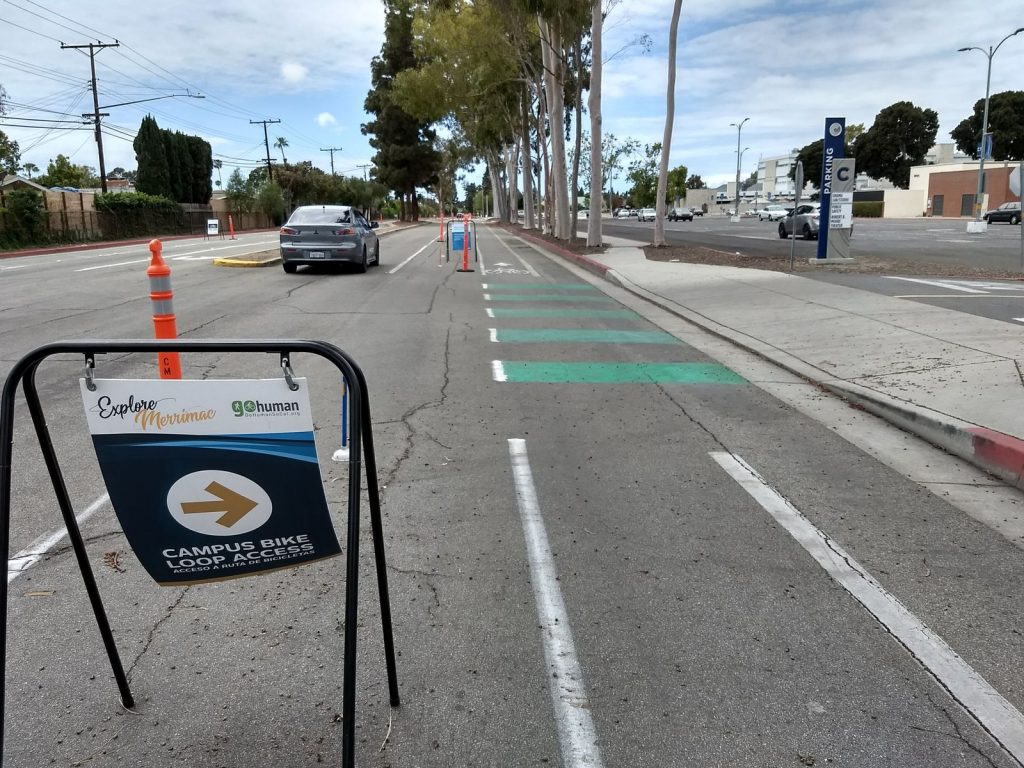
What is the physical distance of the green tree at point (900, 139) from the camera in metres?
94.8

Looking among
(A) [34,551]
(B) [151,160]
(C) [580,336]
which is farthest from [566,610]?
(B) [151,160]

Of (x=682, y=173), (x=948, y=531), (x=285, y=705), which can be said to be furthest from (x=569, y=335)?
(x=682, y=173)

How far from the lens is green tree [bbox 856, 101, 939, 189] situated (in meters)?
94.8

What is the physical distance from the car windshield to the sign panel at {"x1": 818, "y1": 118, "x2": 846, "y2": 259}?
37.9 ft

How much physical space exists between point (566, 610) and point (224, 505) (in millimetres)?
1715

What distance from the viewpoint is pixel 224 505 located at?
2.61 m

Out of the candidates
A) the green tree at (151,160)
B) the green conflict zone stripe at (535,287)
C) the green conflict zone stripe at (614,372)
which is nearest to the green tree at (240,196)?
the green tree at (151,160)

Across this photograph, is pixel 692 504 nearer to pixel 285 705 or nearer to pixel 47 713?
pixel 285 705

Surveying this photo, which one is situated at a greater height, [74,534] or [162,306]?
[162,306]

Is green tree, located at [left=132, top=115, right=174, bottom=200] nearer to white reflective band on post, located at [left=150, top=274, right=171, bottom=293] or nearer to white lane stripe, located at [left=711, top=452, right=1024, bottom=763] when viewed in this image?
white reflective band on post, located at [left=150, top=274, right=171, bottom=293]

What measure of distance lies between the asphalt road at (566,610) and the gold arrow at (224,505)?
82 cm

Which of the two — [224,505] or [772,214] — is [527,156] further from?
[224,505]

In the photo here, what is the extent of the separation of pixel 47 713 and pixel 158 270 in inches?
135

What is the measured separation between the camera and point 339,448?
19.0 ft
